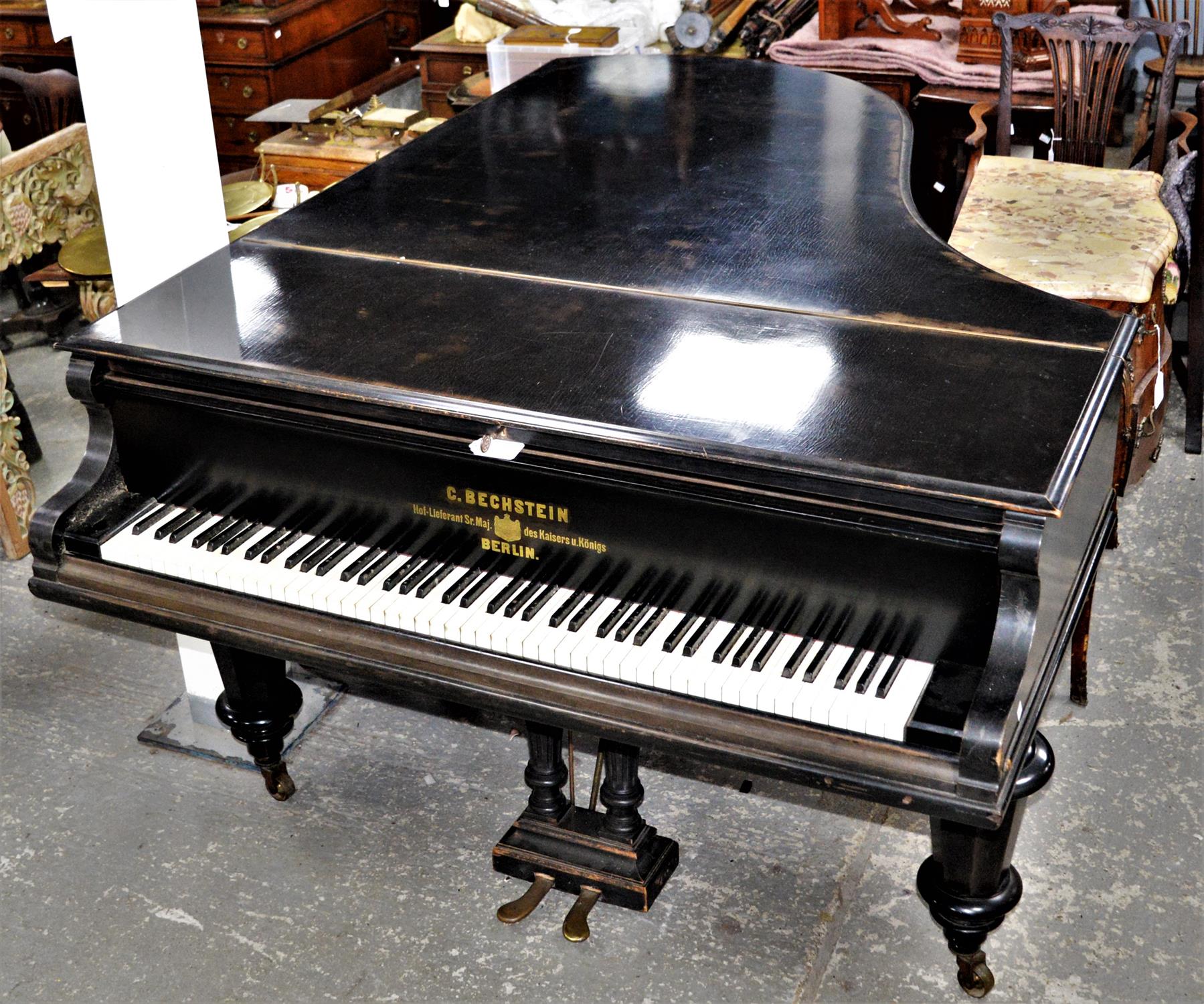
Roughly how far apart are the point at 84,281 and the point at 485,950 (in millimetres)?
2923

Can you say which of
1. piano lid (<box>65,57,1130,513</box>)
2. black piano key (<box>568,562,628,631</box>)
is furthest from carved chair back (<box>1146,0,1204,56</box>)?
black piano key (<box>568,562,628,631</box>)

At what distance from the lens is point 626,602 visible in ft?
7.48

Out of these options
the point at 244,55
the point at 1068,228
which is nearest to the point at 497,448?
the point at 1068,228

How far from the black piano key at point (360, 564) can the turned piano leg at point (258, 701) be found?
65 cm

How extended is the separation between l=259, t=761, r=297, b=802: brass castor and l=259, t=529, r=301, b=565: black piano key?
90 centimetres

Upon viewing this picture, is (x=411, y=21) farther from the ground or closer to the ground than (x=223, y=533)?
closer to the ground

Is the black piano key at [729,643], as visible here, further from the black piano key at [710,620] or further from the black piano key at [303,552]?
the black piano key at [303,552]

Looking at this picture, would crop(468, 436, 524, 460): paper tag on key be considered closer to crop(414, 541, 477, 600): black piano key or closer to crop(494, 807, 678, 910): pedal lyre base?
crop(414, 541, 477, 600): black piano key

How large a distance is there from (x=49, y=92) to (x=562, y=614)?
4.43 metres

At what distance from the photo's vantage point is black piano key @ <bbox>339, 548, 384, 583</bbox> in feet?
7.90

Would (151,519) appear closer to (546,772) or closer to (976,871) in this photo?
(546,772)

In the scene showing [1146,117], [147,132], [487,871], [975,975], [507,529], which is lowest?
[487,871]

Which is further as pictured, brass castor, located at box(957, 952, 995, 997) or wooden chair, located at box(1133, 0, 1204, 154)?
wooden chair, located at box(1133, 0, 1204, 154)

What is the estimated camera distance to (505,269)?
2.77m
